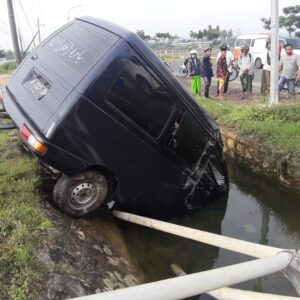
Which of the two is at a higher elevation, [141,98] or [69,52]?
[69,52]

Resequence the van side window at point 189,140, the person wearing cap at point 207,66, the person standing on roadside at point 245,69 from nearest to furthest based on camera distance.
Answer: the van side window at point 189,140 < the person standing on roadside at point 245,69 < the person wearing cap at point 207,66

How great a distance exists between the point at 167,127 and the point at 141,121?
361 millimetres

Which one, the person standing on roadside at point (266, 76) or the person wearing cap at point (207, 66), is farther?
the person wearing cap at point (207, 66)

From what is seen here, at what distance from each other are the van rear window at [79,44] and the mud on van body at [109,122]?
0.05ft

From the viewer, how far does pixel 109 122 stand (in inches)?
161

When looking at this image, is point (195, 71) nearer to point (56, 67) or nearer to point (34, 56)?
point (34, 56)

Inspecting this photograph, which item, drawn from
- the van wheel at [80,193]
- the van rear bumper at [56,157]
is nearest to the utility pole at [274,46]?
the van wheel at [80,193]

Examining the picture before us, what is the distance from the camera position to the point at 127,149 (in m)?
4.27

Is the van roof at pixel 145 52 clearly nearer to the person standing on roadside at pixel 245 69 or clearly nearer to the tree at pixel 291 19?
the person standing on roadside at pixel 245 69

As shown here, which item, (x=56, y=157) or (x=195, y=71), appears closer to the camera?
(x=56, y=157)

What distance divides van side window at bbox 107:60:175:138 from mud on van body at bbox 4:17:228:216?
0.01m

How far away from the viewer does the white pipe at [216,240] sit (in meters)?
3.12

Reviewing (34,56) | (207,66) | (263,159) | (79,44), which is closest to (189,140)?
(79,44)

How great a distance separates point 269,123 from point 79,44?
173 inches
